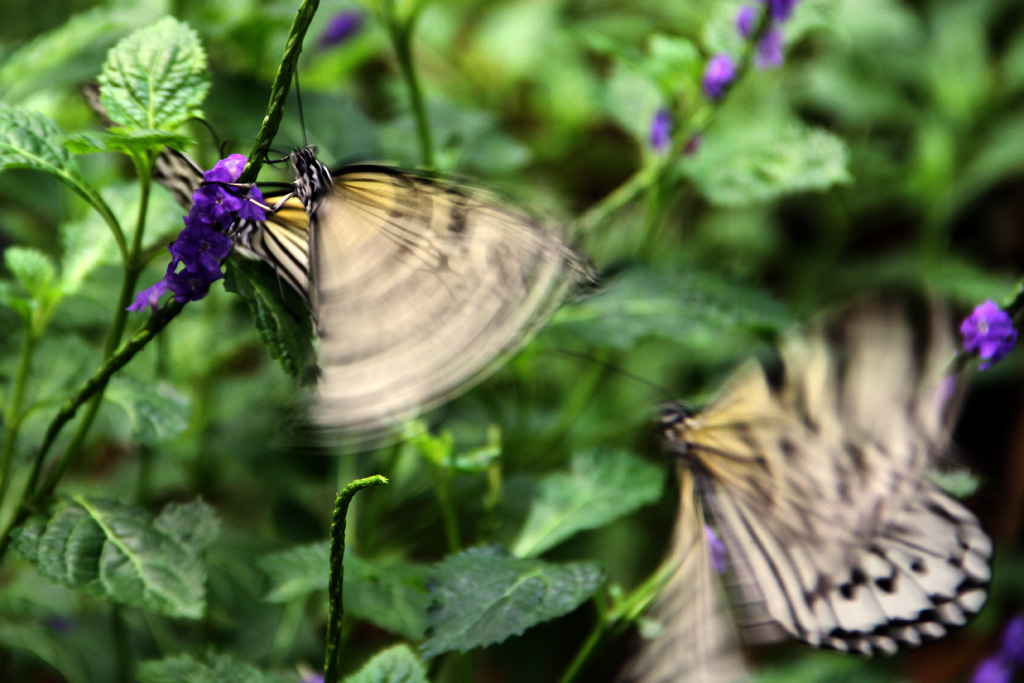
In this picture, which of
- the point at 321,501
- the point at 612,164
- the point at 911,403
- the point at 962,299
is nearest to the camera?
the point at 911,403

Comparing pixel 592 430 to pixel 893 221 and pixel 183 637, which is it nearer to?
pixel 183 637

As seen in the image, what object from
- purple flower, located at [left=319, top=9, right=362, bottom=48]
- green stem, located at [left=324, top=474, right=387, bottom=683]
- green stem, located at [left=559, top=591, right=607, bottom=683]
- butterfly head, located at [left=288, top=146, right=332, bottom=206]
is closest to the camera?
green stem, located at [left=324, top=474, right=387, bottom=683]

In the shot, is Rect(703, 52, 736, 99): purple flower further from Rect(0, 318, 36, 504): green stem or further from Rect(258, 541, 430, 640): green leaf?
Rect(0, 318, 36, 504): green stem

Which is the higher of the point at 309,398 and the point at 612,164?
the point at 612,164

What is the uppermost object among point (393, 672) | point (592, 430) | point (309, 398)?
point (309, 398)

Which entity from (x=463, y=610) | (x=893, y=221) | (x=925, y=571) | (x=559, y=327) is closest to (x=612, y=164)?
(x=893, y=221)

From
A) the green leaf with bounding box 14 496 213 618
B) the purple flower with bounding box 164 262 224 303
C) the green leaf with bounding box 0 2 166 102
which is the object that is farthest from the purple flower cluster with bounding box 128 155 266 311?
the green leaf with bounding box 0 2 166 102

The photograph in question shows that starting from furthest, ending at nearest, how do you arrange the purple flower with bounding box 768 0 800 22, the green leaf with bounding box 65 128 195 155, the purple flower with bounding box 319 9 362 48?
the purple flower with bounding box 319 9 362 48 → the purple flower with bounding box 768 0 800 22 → the green leaf with bounding box 65 128 195 155

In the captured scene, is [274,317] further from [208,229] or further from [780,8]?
[780,8]
